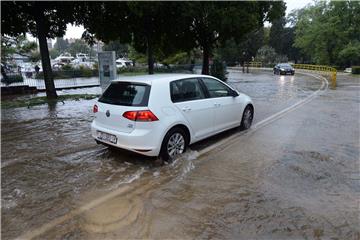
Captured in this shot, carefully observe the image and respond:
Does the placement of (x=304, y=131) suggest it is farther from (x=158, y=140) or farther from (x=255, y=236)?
(x=255, y=236)

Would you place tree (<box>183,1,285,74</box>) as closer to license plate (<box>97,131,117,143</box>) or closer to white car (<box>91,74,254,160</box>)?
white car (<box>91,74,254,160</box>)

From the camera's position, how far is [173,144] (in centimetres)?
557

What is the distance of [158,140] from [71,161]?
5.76ft

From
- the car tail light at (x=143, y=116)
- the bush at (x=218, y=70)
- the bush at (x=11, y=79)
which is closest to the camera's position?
the car tail light at (x=143, y=116)

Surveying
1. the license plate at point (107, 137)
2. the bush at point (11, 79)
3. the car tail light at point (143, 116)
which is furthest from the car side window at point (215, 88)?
the bush at point (11, 79)

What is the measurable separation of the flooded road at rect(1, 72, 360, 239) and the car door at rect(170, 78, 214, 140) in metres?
0.48

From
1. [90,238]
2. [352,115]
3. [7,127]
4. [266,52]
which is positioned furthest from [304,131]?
[266,52]

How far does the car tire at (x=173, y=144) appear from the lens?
5379 millimetres

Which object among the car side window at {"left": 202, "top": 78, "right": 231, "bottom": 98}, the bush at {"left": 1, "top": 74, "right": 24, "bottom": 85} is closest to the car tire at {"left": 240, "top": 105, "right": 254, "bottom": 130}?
the car side window at {"left": 202, "top": 78, "right": 231, "bottom": 98}

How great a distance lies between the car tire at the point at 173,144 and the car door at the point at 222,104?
113cm

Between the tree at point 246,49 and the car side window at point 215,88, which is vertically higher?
the tree at point 246,49

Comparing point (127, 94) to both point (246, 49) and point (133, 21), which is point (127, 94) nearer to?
point (133, 21)

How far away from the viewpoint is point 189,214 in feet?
12.6

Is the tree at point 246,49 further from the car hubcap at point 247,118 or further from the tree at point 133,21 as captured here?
the car hubcap at point 247,118
